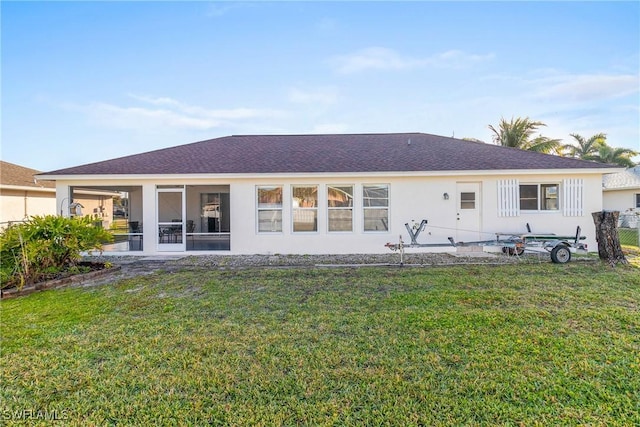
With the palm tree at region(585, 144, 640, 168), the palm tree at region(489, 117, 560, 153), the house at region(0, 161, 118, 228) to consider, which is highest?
the palm tree at region(489, 117, 560, 153)

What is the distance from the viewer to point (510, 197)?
36.0 ft

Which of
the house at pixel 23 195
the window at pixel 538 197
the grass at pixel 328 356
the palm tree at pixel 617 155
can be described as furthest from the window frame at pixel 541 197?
the palm tree at pixel 617 155

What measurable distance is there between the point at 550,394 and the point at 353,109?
18428 millimetres

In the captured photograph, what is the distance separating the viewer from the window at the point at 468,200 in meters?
11.2

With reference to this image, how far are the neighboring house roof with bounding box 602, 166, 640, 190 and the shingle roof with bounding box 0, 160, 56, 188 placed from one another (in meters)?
35.7

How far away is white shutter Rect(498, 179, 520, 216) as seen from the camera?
10.9m

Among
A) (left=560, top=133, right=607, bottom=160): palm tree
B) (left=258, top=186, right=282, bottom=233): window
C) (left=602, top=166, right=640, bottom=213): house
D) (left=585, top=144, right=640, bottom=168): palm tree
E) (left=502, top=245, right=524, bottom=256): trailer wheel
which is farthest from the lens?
(left=560, top=133, right=607, bottom=160): palm tree

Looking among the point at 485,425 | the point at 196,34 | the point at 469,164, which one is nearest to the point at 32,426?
the point at 485,425

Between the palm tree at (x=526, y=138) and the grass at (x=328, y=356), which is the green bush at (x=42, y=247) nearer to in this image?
the grass at (x=328, y=356)

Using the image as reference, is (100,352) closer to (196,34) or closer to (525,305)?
(525,305)

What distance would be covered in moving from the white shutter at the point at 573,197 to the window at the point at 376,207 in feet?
20.4

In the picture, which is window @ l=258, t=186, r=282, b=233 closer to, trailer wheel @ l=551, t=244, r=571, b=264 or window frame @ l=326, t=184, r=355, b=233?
window frame @ l=326, t=184, r=355, b=233

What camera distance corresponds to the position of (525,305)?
5.24m

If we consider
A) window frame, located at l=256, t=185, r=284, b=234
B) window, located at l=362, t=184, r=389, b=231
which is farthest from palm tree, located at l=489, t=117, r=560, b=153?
window frame, located at l=256, t=185, r=284, b=234
